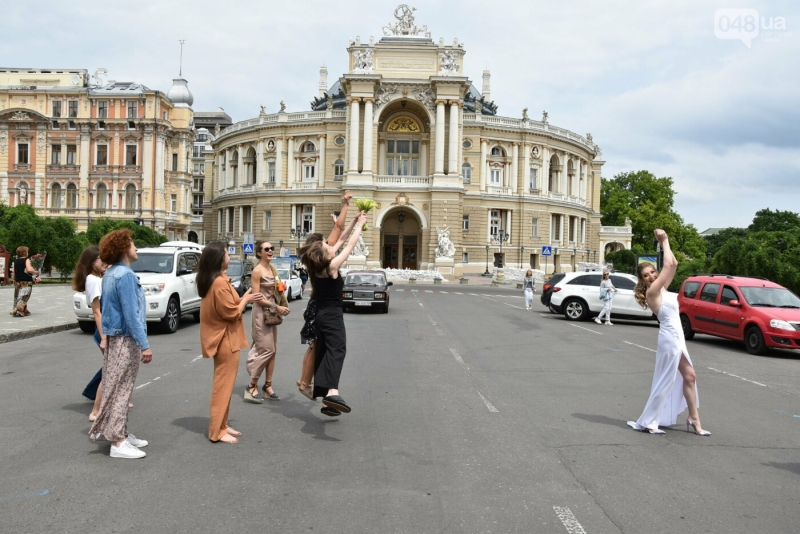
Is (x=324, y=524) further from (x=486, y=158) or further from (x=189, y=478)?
(x=486, y=158)

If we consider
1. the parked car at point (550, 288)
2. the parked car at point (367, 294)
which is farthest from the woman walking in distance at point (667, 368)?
the parked car at point (550, 288)

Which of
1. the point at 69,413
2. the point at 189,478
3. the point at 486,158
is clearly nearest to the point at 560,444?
the point at 189,478

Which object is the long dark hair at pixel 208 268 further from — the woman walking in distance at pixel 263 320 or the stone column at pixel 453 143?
the stone column at pixel 453 143

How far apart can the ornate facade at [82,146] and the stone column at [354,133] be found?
2068 centimetres

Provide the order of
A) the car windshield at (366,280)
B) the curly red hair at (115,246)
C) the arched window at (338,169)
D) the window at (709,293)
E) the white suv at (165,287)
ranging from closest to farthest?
1. the curly red hair at (115,246)
2. the white suv at (165,287)
3. the window at (709,293)
4. the car windshield at (366,280)
5. the arched window at (338,169)

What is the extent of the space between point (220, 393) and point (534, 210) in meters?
63.5

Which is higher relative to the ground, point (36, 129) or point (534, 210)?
point (36, 129)

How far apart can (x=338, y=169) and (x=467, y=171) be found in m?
13.0

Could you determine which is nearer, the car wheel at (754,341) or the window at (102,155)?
the car wheel at (754,341)

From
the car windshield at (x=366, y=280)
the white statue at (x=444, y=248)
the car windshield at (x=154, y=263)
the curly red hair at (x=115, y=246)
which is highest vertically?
the white statue at (x=444, y=248)

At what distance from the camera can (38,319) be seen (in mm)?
16922

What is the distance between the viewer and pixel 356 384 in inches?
373

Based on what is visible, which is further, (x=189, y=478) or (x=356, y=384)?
(x=356, y=384)

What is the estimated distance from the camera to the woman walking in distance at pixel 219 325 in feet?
20.6
